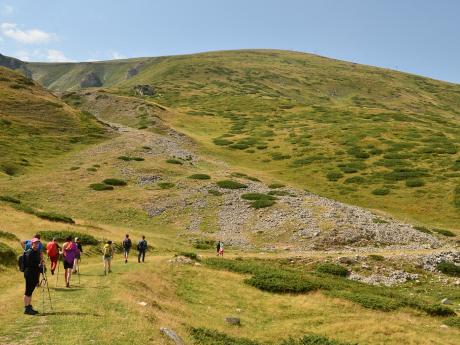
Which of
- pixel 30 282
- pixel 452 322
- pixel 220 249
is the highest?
pixel 30 282

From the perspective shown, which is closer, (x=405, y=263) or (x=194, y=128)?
(x=405, y=263)

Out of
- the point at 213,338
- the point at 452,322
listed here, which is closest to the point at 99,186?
the point at 213,338

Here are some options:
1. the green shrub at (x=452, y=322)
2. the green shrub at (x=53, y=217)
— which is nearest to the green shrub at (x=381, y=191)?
the green shrub at (x=452, y=322)

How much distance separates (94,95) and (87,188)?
96.5 metres

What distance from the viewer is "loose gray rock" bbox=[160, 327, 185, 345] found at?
48.9ft

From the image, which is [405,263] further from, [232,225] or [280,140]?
[280,140]

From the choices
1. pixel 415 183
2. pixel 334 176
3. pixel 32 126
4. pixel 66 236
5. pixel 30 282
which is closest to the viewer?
pixel 30 282

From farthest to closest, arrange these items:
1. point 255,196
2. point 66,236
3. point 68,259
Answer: point 255,196 < point 66,236 < point 68,259

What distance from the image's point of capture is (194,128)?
4695 inches

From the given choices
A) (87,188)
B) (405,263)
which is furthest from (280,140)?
(405,263)

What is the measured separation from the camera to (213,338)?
16.9m

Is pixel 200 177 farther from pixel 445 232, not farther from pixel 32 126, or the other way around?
pixel 32 126

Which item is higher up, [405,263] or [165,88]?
[165,88]

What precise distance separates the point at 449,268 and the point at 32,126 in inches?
3052
